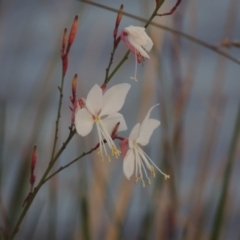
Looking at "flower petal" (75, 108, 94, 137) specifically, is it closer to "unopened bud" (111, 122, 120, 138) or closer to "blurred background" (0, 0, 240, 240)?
"unopened bud" (111, 122, 120, 138)

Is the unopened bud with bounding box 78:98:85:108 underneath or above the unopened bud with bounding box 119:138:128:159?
above

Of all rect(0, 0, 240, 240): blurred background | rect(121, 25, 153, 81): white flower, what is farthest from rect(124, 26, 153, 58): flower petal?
rect(0, 0, 240, 240): blurred background

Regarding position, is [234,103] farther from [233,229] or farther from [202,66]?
[233,229]

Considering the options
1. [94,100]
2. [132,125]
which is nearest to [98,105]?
[94,100]

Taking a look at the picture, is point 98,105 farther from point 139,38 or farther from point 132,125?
point 132,125

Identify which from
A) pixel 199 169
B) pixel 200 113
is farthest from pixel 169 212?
pixel 200 113

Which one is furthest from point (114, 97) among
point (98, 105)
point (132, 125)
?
point (132, 125)

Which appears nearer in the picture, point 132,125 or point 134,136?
point 134,136
